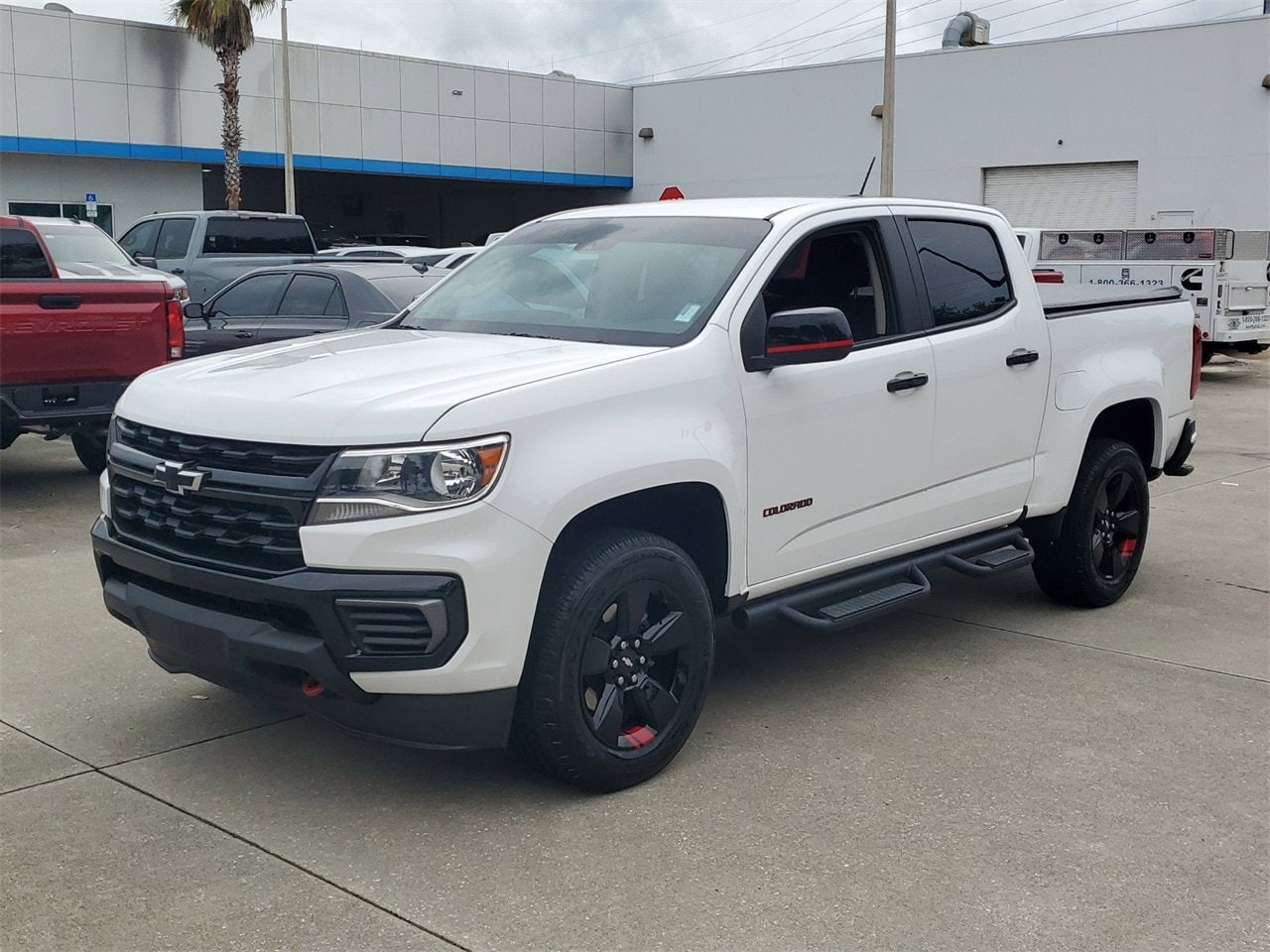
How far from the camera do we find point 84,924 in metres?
3.43

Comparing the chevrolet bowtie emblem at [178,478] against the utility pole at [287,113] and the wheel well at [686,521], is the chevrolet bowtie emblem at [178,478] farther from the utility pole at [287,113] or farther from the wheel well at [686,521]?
the utility pole at [287,113]

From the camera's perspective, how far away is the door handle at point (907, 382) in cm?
511

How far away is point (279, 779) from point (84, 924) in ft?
3.26

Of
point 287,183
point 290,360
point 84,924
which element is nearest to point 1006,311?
point 290,360

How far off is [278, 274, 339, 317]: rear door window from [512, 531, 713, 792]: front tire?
22.7 ft

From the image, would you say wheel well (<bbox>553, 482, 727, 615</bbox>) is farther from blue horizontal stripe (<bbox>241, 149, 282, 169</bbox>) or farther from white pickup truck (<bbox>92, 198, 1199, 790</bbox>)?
blue horizontal stripe (<bbox>241, 149, 282, 169</bbox>)

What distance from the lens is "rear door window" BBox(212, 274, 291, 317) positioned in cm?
1112

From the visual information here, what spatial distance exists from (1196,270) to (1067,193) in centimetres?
1642

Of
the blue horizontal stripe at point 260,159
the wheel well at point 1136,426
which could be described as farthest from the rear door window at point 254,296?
the blue horizontal stripe at point 260,159

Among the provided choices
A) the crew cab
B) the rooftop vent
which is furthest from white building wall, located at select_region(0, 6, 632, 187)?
the crew cab

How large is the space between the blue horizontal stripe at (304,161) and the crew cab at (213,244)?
51.1 ft

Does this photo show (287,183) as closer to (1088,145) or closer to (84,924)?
(1088,145)

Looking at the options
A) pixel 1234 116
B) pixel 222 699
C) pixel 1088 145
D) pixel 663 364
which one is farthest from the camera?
pixel 1088 145

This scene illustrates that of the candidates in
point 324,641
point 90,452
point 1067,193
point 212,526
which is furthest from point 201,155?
point 324,641
